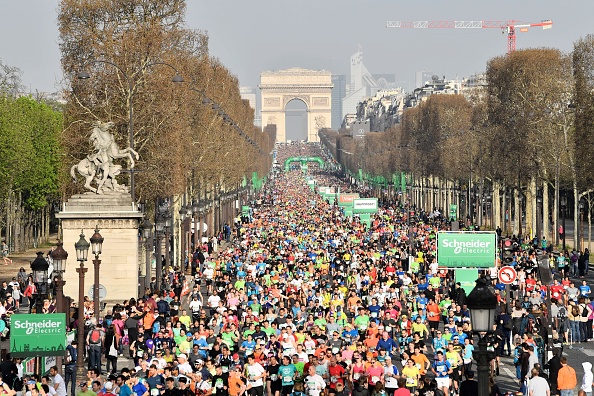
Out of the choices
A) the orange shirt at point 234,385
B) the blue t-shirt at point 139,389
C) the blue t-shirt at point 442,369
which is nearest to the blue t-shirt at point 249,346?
the orange shirt at point 234,385

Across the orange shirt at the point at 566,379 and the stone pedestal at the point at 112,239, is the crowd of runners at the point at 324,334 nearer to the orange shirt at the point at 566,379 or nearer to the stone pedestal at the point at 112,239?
the orange shirt at the point at 566,379

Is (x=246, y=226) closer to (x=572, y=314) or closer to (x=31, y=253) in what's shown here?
(x=31, y=253)

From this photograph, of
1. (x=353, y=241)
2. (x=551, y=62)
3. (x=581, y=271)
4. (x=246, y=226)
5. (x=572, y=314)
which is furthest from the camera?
(x=246, y=226)

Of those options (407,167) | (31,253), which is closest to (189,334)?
(31,253)

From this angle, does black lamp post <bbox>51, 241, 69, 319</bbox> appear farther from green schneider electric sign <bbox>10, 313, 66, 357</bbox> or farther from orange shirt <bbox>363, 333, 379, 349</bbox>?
orange shirt <bbox>363, 333, 379, 349</bbox>

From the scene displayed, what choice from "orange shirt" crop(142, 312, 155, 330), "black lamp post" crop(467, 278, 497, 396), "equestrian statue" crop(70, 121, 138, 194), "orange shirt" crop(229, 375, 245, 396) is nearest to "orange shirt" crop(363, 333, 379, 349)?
"orange shirt" crop(229, 375, 245, 396)

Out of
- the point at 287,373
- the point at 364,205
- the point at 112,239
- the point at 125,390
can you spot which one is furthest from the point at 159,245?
the point at 364,205
